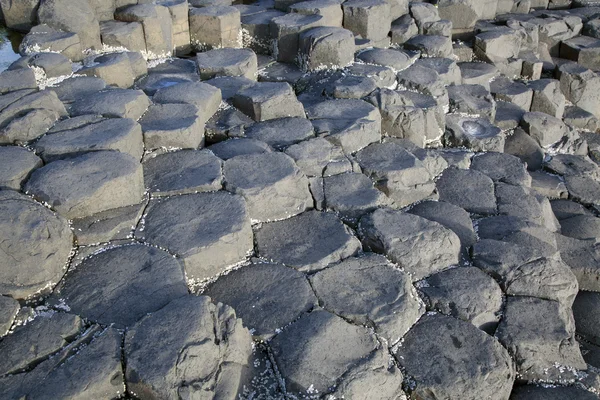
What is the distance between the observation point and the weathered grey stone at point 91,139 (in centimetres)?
290

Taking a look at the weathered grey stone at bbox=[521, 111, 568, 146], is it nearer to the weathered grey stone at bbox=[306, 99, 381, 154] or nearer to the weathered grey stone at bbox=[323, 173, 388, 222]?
the weathered grey stone at bbox=[306, 99, 381, 154]

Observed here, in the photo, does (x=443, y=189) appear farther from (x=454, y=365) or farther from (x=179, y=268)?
(x=179, y=268)

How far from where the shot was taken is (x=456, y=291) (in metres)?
2.64

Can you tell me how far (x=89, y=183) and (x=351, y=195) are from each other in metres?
1.39

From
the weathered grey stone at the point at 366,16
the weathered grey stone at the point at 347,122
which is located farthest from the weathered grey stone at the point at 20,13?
the weathered grey stone at the point at 366,16

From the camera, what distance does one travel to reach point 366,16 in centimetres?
507

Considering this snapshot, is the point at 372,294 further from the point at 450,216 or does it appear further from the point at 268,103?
the point at 268,103

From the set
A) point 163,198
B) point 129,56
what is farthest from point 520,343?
point 129,56

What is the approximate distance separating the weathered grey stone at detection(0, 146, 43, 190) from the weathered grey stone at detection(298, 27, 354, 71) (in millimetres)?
2443

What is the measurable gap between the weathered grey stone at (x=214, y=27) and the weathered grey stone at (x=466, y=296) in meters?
3.11

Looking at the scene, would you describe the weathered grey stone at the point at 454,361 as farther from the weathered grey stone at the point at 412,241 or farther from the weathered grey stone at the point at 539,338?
the weathered grey stone at the point at 412,241

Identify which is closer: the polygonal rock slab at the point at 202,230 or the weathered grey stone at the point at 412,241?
the polygonal rock slab at the point at 202,230

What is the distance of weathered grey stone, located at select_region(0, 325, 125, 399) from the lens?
1.92 m

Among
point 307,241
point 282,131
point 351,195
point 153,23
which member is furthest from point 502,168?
point 153,23
